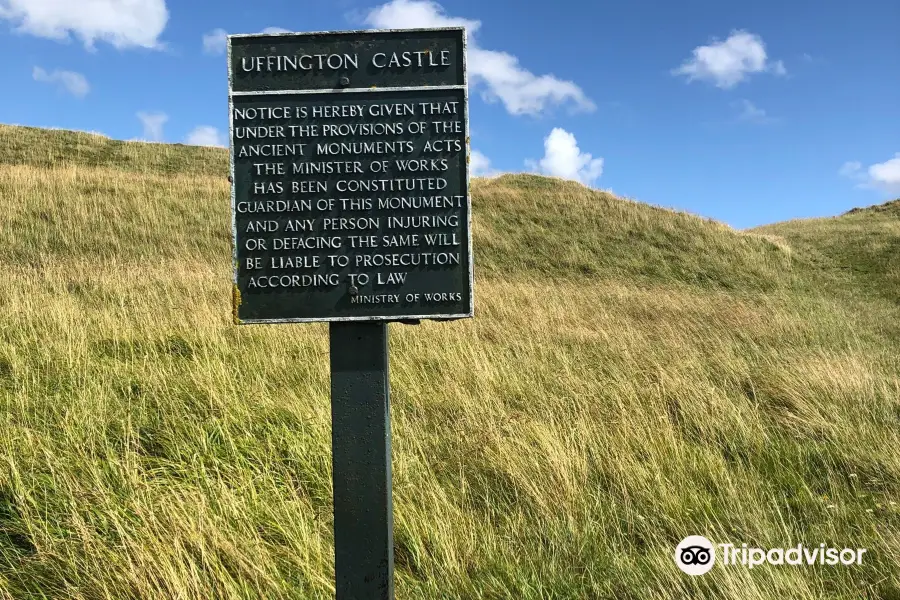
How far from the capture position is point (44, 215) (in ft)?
49.3

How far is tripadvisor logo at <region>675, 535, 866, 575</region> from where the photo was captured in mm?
2979

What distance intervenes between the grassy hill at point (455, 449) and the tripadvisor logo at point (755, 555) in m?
0.07

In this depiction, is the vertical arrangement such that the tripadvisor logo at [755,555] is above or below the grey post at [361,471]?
below

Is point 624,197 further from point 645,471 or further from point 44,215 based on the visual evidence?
point 645,471

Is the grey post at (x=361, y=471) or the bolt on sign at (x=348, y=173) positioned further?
the bolt on sign at (x=348, y=173)

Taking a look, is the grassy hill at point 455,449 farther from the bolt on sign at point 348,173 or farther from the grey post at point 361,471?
the bolt on sign at point 348,173

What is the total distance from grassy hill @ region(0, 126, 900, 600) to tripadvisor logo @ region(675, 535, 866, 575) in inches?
2.6

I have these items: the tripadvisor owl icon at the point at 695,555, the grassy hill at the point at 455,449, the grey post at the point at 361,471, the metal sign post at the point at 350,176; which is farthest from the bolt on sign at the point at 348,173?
the tripadvisor owl icon at the point at 695,555

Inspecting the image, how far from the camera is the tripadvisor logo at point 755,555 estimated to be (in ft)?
9.77

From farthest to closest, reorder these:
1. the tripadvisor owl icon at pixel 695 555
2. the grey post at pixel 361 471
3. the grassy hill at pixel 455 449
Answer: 1. the tripadvisor owl icon at pixel 695 555
2. the grassy hill at pixel 455 449
3. the grey post at pixel 361 471

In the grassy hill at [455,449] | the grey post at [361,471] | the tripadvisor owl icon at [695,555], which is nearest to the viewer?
the grey post at [361,471]

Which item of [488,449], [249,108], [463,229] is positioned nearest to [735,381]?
[488,449]

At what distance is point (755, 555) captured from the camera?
3.09 metres

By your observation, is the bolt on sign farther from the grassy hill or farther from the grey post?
the grassy hill
